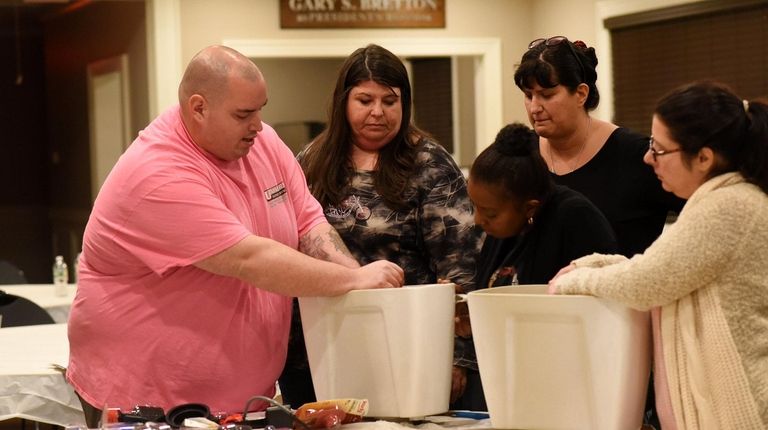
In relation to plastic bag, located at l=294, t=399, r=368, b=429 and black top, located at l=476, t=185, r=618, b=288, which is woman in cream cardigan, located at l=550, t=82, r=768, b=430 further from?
plastic bag, located at l=294, t=399, r=368, b=429

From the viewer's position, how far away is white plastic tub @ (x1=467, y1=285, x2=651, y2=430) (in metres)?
1.74

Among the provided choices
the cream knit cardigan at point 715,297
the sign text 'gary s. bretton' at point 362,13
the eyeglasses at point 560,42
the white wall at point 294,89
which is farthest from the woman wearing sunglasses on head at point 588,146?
the white wall at point 294,89

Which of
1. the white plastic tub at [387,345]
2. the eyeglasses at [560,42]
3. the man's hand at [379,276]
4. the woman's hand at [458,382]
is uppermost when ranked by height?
the eyeglasses at [560,42]

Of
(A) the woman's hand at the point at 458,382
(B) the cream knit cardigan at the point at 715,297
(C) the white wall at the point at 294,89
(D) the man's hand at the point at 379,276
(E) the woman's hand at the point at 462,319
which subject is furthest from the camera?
(C) the white wall at the point at 294,89

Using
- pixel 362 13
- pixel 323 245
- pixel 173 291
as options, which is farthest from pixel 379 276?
pixel 362 13

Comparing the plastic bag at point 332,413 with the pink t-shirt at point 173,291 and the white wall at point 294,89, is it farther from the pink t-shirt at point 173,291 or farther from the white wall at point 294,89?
the white wall at point 294,89

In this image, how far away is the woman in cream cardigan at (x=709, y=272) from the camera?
1.63 meters

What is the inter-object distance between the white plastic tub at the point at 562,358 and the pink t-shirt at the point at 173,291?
50 cm

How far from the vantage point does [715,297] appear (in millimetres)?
1642

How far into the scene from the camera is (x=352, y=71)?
98.3 inches

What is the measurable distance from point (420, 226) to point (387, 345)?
51cm

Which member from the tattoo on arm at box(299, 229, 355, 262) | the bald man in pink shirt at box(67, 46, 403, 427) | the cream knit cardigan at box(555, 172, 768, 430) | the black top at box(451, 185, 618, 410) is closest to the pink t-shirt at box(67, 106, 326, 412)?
the bald man in pink shirt at box(67, 46, 403, 427)

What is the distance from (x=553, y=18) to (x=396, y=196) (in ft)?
17.3

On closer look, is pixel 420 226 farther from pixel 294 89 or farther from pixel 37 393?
pixel 294 89
